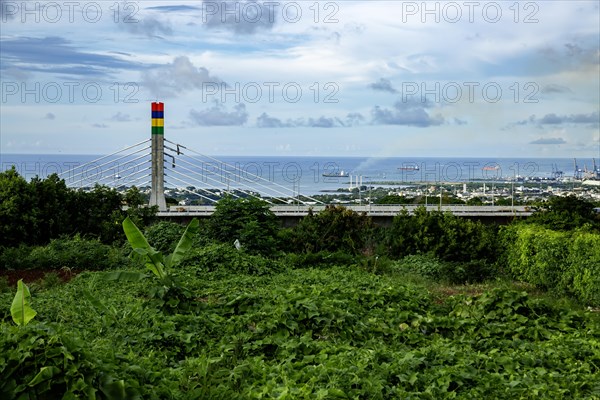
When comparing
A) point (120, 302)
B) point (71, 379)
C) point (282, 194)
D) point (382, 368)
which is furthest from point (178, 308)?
point (282, 194)

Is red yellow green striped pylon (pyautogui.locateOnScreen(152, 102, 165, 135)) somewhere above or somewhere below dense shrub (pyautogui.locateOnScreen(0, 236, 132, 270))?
above

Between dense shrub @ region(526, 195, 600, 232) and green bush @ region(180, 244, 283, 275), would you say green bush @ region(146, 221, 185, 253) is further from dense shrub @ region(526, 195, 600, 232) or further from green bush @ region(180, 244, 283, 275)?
dense shrub @ region(526, 195, 600, 232)

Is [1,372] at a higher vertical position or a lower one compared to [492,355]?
higher

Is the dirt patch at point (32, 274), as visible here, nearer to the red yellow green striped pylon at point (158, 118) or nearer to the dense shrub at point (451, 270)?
the dense shrub at point (451, 270)

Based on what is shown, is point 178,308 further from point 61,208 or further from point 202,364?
point 61,208

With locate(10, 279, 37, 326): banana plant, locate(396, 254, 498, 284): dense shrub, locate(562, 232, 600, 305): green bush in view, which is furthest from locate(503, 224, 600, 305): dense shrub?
locate(10, 279, 37, 326): banana plant
